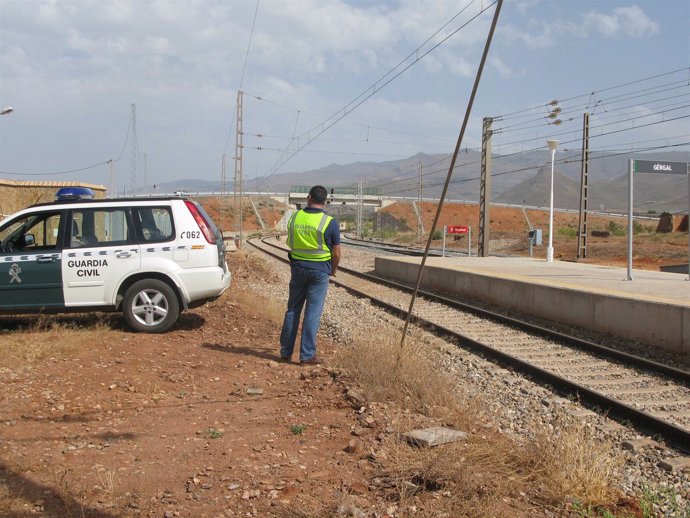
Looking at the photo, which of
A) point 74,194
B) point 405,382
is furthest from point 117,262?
point 405,382

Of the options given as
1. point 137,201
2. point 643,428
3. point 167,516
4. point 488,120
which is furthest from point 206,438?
point 488,120

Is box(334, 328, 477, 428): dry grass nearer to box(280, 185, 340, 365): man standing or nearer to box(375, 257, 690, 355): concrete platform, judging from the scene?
box(280, 185, 340, 365): man standing

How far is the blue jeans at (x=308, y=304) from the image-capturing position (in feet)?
24.7

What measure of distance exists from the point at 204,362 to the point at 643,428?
464 centimetres

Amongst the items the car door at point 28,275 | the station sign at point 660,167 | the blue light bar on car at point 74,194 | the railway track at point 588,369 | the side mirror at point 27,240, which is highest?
the station sign at point 660,167

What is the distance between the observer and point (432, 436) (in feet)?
16.5

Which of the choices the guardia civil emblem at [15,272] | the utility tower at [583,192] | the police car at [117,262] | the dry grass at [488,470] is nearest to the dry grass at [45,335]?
the police car at [117,262]

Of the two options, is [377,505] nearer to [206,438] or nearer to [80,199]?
[206,438]

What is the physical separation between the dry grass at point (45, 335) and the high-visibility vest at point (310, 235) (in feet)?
9.33

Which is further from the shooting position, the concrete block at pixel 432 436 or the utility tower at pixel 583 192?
the utility tower at pixel 583 192

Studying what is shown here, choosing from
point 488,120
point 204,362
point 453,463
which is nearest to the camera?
point 453,463

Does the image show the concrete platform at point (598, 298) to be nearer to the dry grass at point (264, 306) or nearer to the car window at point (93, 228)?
the dry grass at point (264, 306)

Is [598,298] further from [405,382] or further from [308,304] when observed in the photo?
[405,382]

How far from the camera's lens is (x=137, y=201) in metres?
9.23
